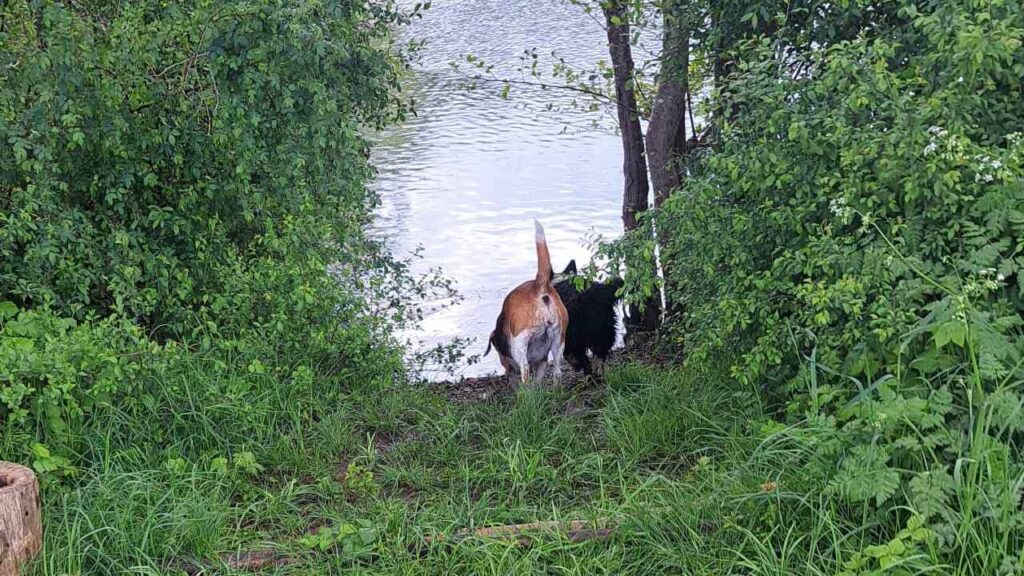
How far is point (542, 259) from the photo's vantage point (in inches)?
211

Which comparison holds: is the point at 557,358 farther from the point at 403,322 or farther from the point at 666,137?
the point at 666,137

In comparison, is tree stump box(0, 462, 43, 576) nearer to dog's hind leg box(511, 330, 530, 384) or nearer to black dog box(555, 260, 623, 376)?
dog's hind leg box(511, 330, 530, 384)

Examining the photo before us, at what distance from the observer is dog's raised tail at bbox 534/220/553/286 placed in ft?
17.3

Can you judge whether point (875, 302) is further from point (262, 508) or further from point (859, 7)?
point (262, 508)

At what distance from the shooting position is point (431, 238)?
32.1 feet

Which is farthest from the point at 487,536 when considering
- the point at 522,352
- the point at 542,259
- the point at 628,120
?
the point at 628,120

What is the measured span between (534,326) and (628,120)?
212cm

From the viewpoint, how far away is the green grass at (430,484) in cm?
330

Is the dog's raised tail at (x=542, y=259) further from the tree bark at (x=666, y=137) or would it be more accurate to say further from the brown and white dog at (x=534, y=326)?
the tree bark at (x=666, y=137)

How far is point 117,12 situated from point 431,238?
5002 mm

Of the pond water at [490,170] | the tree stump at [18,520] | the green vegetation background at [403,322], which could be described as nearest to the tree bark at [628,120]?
the pond water at [490,170]

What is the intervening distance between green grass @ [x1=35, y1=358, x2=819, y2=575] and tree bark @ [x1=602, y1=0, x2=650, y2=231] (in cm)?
241

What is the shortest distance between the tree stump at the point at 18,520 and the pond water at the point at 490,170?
4371mm

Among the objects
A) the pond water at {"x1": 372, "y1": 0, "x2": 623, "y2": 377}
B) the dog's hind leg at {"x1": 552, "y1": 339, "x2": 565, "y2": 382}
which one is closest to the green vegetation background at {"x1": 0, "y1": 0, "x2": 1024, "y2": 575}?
the dog's hind leg at {"x1": 552, "y1": 339, "x2": 565, "y2": 382}
